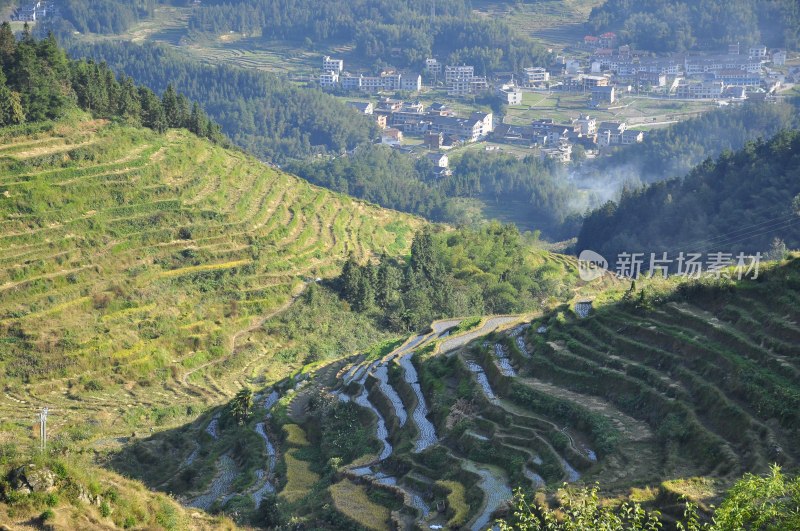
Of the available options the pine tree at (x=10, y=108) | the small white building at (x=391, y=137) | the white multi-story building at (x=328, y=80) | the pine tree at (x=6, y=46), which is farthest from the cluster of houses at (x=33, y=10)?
the pine tree at (x=10, y=108)

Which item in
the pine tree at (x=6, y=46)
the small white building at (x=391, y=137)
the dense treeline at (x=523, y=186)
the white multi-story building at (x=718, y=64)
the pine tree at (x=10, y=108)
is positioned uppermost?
the pine tree at (x=6, y=46)

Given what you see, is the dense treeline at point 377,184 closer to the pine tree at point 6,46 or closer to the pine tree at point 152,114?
the pine tree at point 152,114

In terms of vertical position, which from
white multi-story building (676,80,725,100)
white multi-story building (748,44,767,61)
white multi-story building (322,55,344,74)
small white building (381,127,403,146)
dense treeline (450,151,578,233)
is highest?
white multi-story building (748,44,767,61)

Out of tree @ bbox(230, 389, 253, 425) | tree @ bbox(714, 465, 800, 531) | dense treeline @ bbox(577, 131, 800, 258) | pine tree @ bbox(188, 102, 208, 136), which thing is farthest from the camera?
pine tree @ bbox(188, 102, 208, 136)

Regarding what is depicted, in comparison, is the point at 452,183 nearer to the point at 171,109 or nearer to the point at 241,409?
the point at 171,109

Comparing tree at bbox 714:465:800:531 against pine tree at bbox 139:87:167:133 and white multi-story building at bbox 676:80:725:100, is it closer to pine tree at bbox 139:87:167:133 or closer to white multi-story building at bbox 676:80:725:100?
pine tree at bbox 139:87:167:133

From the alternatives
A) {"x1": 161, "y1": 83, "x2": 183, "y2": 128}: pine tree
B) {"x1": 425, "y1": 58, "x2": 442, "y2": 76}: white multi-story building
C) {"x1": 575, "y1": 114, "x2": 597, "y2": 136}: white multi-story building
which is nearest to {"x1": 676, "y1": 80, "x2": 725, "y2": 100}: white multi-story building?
{"x1": 575, "y1": 114, "x2": 597, "y2": 136}: white multi-story building

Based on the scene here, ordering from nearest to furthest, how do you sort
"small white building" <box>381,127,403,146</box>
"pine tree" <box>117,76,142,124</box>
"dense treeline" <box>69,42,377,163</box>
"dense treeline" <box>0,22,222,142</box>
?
1. "dense treeline" <box>0,22,222,142</box>
2. "pine tree" <box>117,76,142,124</box>
3. "dense treeline" <box>69,42,377,163</box>
4. "small white building" <box>381,127,403,146</box>
